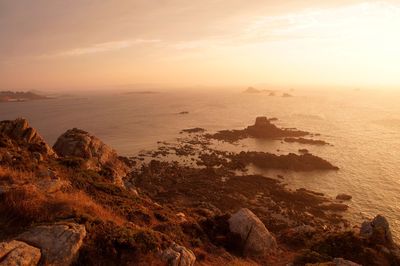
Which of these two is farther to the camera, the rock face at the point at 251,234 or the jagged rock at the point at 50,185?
the rock face at the point at 251,234

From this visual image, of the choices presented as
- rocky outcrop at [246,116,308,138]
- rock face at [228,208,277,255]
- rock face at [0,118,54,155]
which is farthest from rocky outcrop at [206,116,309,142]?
rock face at [228,208,277,255]

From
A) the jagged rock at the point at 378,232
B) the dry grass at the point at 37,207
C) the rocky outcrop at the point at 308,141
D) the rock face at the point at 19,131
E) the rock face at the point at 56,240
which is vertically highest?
the rock face at the point at 19,131

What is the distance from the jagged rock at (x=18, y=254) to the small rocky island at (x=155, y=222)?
0.04 meters

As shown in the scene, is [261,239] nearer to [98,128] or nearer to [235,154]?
[235,154]

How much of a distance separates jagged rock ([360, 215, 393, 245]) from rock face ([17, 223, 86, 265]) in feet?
79.1

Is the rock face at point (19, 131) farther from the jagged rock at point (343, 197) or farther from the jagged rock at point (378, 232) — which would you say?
the jagged rock at point (343, 197)

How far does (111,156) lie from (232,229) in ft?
145

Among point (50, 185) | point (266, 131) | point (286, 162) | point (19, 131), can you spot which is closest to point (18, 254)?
point (50, 185)

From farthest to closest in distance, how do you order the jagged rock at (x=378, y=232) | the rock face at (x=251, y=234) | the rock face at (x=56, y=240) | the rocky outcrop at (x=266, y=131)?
the rocky outcrop at (x=266, y=131), the jagged rock at (x=378, y=232), the rock face at (x=251, y=234), the rock face at (x=56, y=240)

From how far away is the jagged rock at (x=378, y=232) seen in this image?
1001 inches

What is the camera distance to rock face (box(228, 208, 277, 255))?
22.6m

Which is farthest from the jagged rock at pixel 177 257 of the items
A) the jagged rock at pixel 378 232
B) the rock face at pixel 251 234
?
the jagged rock at pixel 378 232

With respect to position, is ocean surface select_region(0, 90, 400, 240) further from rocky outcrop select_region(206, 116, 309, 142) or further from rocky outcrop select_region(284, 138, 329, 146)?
rocky outcrop select_region(206, 116, 309, 142)

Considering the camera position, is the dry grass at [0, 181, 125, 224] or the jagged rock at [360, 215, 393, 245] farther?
the jagged rock at [360, 215, 393, 245]
